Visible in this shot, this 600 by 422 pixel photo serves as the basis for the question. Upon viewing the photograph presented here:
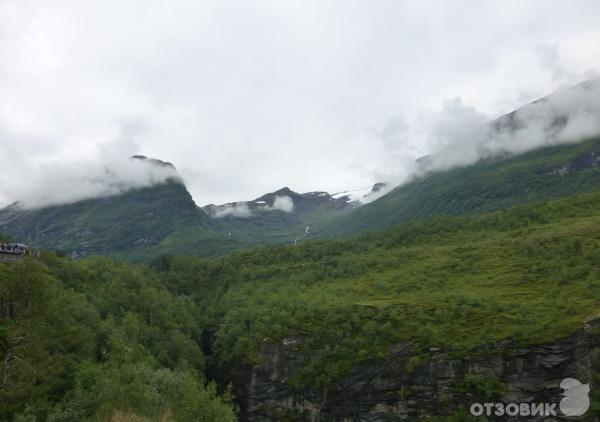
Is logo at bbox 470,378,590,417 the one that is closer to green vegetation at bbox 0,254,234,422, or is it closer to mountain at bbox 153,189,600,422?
mountain at bbox 153,189,600,422

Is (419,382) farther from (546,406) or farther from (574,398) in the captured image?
(574,398)

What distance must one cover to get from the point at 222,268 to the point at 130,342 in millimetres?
95542

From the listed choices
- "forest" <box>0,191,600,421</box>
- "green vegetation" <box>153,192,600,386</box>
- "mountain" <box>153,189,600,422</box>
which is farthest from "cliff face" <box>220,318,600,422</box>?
"green vegetation" <box>153,192,600,386</box>

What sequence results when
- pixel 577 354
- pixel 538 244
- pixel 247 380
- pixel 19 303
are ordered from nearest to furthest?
pixel 19 303
pixel 577 354
pixel 247 380
pixel 538 244

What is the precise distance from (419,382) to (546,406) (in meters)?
22.4

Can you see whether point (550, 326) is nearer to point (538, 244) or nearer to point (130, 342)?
point (538, 244)

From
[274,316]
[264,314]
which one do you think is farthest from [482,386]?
[264,314]

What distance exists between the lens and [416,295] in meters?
127

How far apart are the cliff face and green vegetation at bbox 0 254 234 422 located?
21217mm

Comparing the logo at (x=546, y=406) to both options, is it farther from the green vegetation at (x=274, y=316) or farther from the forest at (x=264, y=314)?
the forest at (x=264, y=314)

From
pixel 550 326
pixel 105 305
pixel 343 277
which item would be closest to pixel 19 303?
pixel 105 305

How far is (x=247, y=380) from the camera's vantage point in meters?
115

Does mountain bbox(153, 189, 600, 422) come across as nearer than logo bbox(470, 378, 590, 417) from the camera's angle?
No

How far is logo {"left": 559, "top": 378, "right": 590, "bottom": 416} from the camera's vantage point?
282 ft
